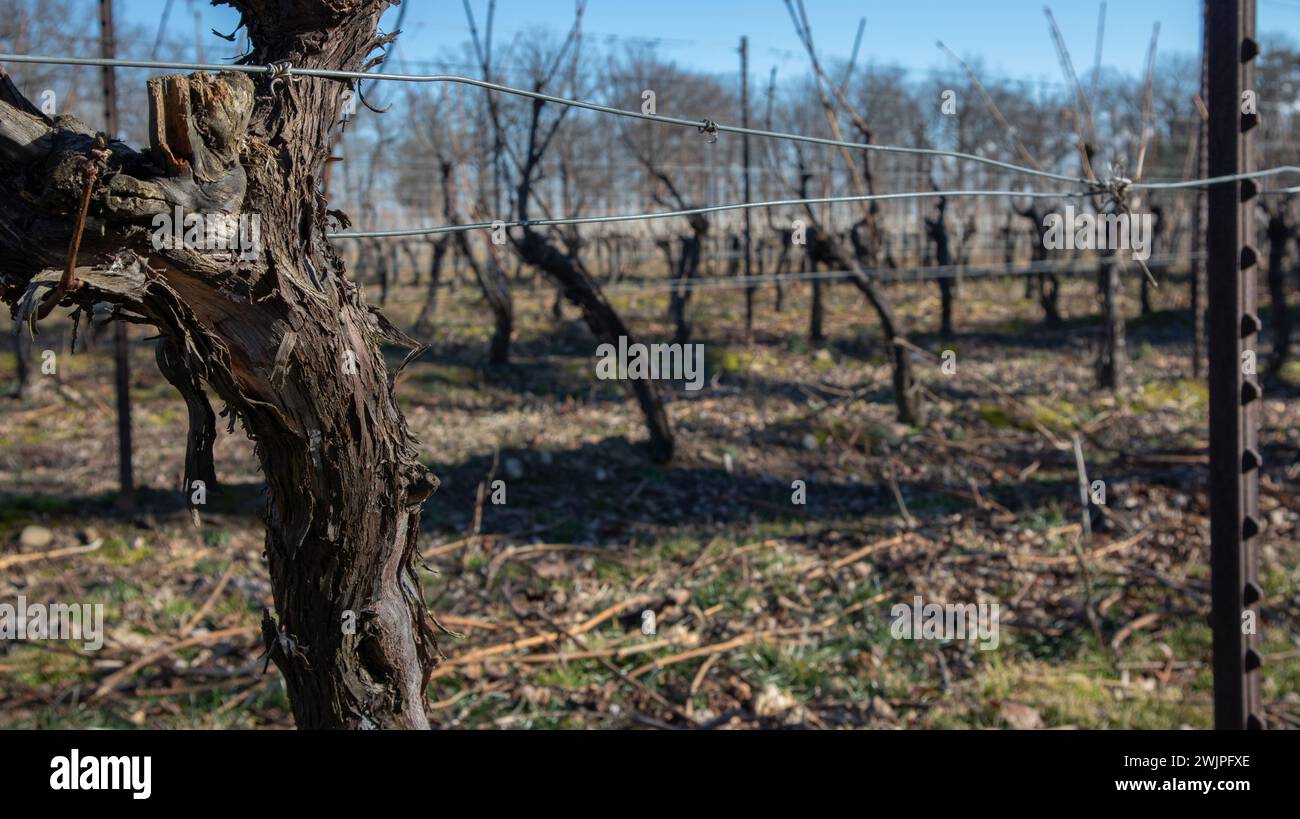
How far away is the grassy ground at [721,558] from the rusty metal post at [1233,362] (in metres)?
1.30

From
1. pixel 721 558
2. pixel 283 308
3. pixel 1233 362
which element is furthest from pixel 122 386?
pixel 1233 362

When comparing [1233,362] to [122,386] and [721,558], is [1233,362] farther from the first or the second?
[122,386]

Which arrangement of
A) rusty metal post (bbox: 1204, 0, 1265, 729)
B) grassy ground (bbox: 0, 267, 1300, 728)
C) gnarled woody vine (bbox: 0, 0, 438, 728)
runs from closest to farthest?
gnarled woody vine (bbox: 0, 0, 438, 728)
rusty metal post (bbox: 1204, 0, 1265, 729)
grassy ground (bbox: 0, 267, 1300, 728)

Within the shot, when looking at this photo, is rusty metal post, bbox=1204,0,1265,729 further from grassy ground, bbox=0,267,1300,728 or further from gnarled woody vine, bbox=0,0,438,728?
gnarled woody vine, bbox=0,0,438,728

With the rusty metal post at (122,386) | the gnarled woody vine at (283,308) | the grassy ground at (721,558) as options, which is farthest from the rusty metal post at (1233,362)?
the rusty metal post at (122,386)

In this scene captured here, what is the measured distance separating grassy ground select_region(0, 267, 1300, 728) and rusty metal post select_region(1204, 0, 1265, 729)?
130 centimetres

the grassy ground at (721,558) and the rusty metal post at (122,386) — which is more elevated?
the rusty metal post at (122,386)

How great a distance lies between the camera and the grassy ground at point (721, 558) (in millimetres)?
4652

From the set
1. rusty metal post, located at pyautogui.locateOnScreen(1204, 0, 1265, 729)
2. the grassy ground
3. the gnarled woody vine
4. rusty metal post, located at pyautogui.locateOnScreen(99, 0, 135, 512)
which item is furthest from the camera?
rusty metal post, located at pyautogui.locateOnScreen(99, 0, 135, 512)

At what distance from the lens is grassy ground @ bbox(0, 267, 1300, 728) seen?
4652 mm

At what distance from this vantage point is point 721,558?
621 centimetres

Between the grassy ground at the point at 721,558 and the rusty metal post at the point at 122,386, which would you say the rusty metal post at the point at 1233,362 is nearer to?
the grassy ground at the point at 721,558

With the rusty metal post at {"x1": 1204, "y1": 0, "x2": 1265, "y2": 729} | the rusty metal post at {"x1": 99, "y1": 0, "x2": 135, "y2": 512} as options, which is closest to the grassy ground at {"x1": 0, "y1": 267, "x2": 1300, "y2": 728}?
the rusty metal post at {"x1": 99, "y1": 0, "x2": 135, "y2": 512}

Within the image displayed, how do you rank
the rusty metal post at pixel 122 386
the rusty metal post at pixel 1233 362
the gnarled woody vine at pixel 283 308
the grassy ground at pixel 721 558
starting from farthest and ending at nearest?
1. the rusty metal post at pixel 122 386
2. the grassy ground at pixel 721 558
3. the rusty metal post at pixel 1233 362
4. the gnarled woody vine at pixel 283 308
